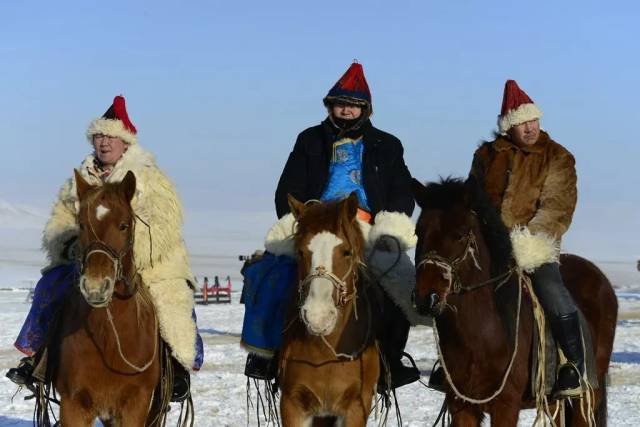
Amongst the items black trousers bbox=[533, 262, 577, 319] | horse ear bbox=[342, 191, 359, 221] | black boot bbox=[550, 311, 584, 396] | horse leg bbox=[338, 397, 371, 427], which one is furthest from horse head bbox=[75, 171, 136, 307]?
black boot bbox=[550, 311, 584, 396]

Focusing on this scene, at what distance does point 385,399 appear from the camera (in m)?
7.43

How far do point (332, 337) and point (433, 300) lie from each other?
78 cm

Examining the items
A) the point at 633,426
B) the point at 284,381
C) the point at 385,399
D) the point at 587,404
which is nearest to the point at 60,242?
the point at 284,381

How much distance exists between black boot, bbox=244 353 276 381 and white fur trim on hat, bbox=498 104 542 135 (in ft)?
8.50

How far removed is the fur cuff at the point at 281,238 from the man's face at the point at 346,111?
0.96 metres

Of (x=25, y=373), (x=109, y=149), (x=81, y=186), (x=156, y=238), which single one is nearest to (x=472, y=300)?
(x=156, y=238)

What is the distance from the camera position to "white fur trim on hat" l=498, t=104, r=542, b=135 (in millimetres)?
7789

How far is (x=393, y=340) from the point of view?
24.9 feet

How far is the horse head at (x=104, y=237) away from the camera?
6.37 meters

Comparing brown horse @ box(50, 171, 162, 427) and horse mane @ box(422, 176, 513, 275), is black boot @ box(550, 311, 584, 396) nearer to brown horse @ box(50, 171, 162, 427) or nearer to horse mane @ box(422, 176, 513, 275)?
horse mane @ box(422, 176, 513, 275)

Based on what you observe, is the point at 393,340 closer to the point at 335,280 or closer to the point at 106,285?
the point at 335,280

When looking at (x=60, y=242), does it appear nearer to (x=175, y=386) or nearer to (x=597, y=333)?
(x=175, y=386)

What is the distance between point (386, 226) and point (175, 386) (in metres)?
2.04

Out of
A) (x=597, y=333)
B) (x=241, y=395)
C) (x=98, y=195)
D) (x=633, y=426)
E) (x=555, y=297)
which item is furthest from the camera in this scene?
(x=241, y=395)
